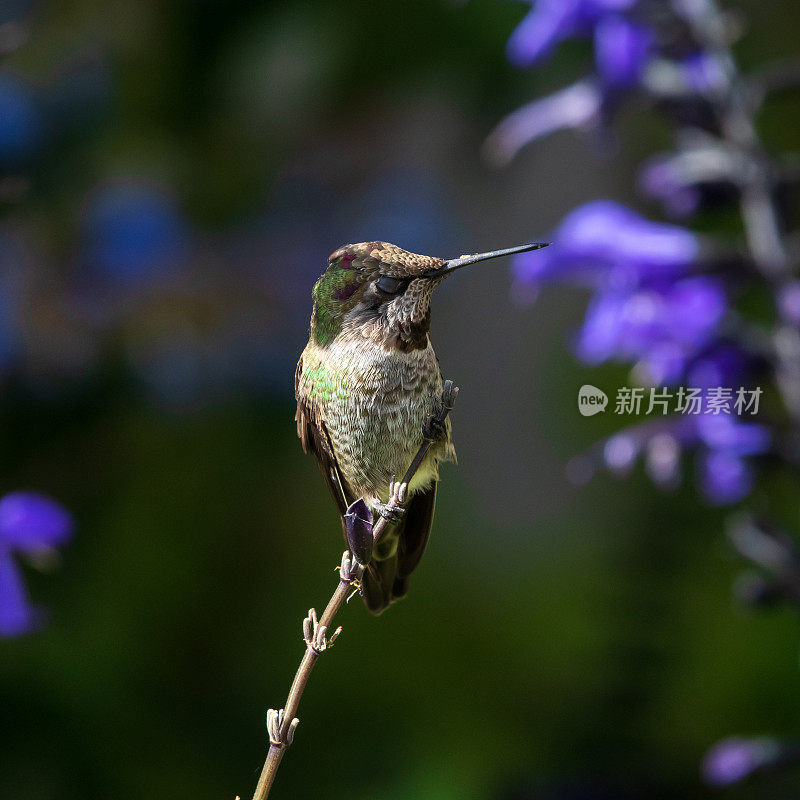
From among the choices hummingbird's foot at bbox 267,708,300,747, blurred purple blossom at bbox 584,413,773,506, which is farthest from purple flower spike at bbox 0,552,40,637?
blurred purple blossom at bbox 584,413,773,506

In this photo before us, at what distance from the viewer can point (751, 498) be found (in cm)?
88

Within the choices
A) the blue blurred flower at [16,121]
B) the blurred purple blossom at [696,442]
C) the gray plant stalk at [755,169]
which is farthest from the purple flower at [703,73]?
the blue blurred flower at [16,121]

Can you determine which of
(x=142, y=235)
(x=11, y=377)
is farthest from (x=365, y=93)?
(x=11, y=377)

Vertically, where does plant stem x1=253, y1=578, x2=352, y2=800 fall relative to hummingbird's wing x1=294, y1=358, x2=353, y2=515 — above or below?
below

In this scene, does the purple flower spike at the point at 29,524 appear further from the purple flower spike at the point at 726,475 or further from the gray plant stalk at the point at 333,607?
the purple flower spike at the point at 726,475

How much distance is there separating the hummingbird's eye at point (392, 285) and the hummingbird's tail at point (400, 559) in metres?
0.04

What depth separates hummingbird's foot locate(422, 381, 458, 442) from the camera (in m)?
0.13

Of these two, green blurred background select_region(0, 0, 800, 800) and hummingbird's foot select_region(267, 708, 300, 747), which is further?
green blurred background select_region(0, 0, 800, 800)

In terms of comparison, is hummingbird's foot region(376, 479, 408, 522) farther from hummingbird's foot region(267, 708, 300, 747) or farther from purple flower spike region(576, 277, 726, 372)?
purple flower spike region(576, 277, 726, 372)

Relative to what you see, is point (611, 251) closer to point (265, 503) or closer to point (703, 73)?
point (703, 73)

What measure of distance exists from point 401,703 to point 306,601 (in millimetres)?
128

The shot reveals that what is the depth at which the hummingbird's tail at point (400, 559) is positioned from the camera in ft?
0.49

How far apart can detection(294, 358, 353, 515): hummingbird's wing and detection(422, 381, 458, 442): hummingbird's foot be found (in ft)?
0.08

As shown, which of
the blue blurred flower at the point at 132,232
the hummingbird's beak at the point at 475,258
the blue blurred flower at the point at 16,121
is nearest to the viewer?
the hummingbird's beak at the point at 475,258
